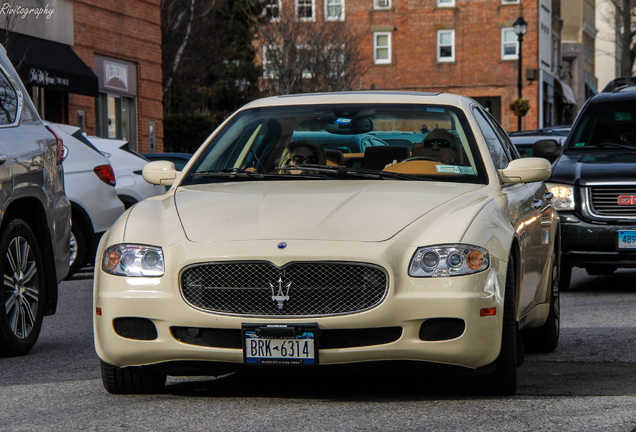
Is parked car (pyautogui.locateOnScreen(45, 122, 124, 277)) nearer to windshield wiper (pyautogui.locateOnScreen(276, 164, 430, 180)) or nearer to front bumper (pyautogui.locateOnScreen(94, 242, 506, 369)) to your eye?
windshield wiper (pyautogui.locateOnScreen(276, 164, 430, 180))

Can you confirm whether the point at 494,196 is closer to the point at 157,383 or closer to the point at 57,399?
the point at 157,383

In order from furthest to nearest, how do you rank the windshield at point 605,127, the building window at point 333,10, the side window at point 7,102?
the building window at point 333,10
the windshield at point 605,127
the side window at point 7,102

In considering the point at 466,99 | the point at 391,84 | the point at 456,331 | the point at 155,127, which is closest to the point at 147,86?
the point at 155,127

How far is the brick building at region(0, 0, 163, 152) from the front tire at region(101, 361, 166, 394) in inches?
659

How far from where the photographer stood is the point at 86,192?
1338 centimetres

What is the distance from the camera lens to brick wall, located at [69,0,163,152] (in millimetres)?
27969

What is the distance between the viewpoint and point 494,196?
657 cm

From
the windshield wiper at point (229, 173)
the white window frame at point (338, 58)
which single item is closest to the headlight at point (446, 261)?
the windshield wiper at point (229, 173)

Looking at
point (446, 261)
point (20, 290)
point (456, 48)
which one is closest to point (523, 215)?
point (446, 261)

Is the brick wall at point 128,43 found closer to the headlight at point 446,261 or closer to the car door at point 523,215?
the car door at point 523,215

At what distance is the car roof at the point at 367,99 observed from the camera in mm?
7453

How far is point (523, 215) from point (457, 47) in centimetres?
6060

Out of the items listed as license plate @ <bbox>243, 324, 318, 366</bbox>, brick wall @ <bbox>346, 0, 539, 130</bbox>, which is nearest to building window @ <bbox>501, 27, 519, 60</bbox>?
brick wall @ <bbox>346, 0, 539, 130</bbox>

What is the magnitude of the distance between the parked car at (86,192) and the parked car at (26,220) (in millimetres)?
4374
